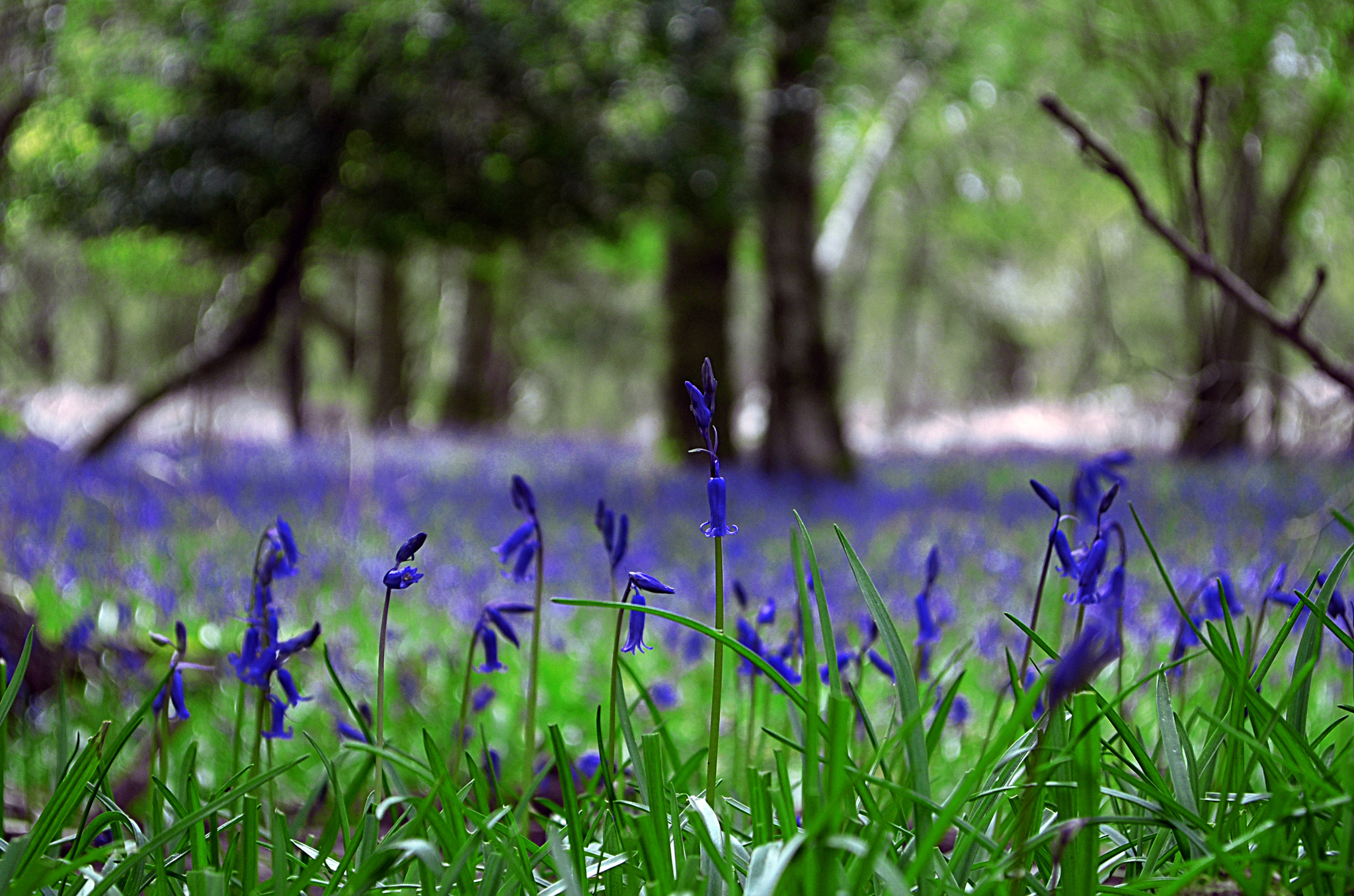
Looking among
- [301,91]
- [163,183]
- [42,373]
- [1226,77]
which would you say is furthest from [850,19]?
[42,373]

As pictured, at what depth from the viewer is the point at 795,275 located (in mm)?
10758

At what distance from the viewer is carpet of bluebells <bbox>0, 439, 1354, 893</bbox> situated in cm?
203

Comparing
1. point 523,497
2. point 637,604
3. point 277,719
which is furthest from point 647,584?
point 277,719

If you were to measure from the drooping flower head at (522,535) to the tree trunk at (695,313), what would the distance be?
9635 mm

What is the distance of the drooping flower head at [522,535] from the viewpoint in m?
1.79

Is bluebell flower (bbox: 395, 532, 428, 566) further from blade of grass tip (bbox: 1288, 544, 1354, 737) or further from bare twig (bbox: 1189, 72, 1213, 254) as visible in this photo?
bare twig (bbox: 1189, 72, 1213, 254)

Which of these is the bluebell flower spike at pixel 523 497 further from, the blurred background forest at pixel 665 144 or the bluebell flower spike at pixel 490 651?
the blurred background forest at pixel 665 144

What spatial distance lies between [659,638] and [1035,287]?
1048 inches

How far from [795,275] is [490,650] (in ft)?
30.6

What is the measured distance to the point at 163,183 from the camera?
9703mm

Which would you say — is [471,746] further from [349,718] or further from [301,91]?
[301,91]

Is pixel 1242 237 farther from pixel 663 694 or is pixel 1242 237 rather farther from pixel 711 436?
pixel 711 436

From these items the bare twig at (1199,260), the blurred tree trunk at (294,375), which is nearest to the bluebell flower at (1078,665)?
the bare twig at (1199,260)

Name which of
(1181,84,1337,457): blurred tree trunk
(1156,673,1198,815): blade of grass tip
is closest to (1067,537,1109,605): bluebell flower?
(1156,673,1198,815): blade of grass tip
